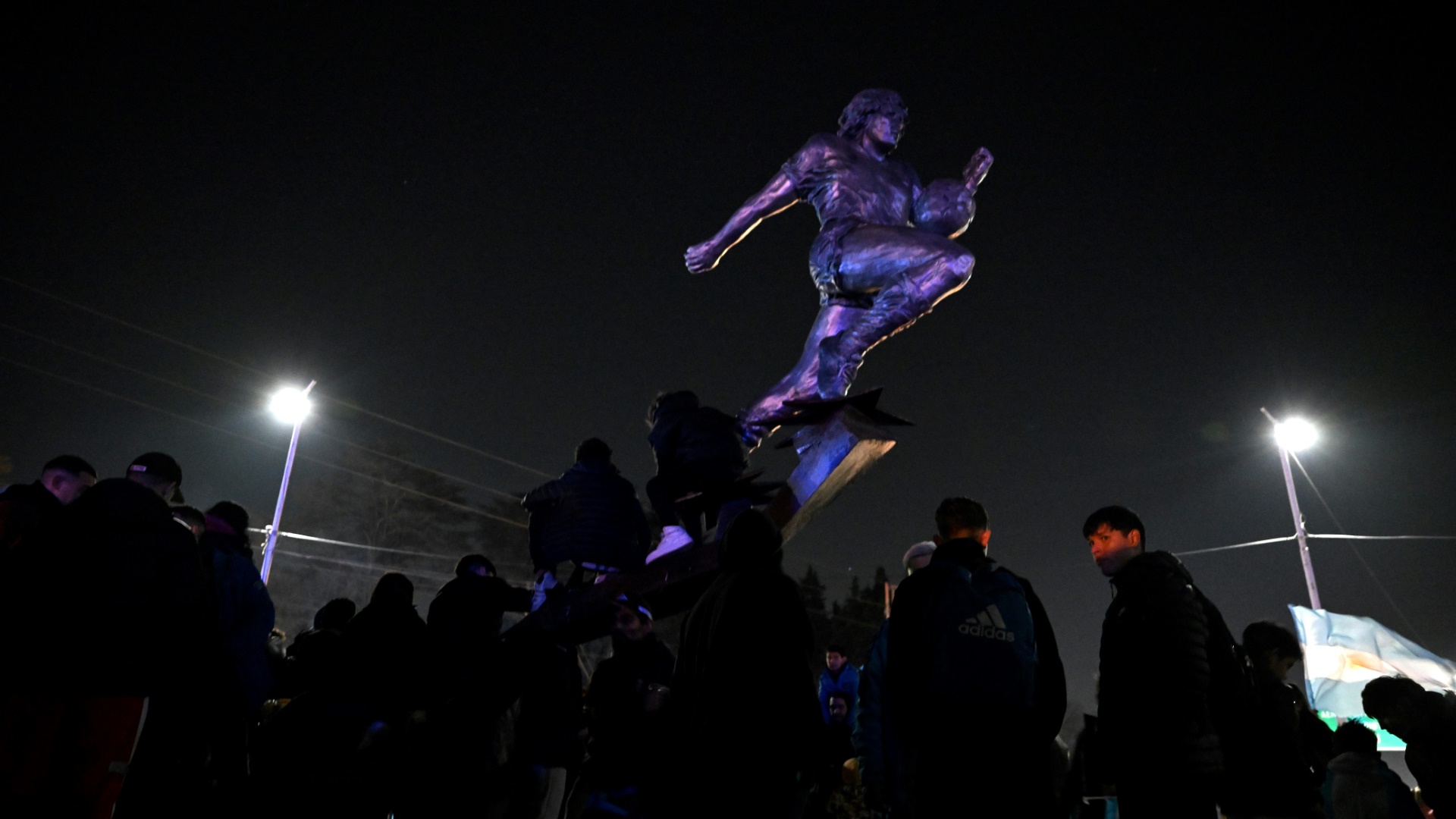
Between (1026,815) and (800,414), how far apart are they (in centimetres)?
271

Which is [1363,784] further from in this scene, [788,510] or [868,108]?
[868,108]

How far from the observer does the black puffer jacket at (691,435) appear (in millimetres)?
5410

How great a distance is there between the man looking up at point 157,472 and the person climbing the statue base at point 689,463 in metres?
2.72

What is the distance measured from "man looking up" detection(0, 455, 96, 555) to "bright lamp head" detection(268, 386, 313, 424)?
17968 millimetres

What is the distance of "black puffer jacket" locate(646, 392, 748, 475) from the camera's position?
5.41 m

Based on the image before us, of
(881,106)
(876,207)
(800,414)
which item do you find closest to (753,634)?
(800,414)

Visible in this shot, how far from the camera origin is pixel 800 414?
17.0 ft

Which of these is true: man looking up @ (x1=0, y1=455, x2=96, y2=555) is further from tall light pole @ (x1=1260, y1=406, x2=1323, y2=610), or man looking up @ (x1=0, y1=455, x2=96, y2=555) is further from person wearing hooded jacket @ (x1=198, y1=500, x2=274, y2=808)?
tall light pole @ (x1=1260, y1=406, x2=1323, y2=610)

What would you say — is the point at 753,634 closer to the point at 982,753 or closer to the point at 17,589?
the point at 982,753

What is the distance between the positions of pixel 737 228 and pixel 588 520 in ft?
8.21

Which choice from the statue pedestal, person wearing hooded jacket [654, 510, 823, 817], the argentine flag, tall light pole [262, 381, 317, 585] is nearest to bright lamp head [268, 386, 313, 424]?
A: tall light pole [262, 381, 317, 585]

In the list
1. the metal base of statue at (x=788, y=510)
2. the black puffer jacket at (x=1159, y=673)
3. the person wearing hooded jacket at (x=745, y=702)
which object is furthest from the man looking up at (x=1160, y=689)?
the metal base of statue at (x=788, y=510)

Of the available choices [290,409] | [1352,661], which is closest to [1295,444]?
[1352,661]

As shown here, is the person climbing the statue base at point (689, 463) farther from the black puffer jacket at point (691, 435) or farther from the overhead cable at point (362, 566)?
the overhead cable at point (362, 566)
